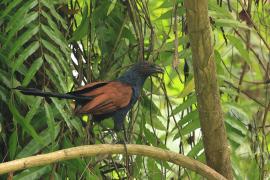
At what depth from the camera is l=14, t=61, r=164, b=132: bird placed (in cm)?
314

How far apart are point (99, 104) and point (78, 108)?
0.10m

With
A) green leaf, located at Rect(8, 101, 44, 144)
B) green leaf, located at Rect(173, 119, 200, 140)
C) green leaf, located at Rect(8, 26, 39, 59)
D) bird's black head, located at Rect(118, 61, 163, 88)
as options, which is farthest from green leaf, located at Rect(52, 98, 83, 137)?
green leaf, located at Rect(173, 119, 200, 140)

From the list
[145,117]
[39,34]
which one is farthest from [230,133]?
[39,34]

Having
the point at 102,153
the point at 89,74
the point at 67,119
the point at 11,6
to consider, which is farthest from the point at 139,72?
the point at 102,153

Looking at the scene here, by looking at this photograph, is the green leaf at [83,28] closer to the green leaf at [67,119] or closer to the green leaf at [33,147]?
the green leaf at [67,119]


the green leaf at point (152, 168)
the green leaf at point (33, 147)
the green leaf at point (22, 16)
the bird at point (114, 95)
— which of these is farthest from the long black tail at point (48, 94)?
the green leaf at point (152, 168)

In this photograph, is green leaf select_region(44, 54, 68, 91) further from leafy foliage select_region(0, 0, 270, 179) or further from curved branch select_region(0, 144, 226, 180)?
curved branch select_region(0, 144, 226, 180)

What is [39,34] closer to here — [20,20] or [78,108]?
[20,20]

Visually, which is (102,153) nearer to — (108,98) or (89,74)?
(108,98)

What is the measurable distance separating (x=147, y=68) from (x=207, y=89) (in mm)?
475

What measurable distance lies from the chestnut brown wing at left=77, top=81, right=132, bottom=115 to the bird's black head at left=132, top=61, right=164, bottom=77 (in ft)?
0.42

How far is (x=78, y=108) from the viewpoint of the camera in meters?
3.17

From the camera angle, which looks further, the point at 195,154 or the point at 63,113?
the point at 195,154

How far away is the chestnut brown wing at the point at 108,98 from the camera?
10.4 ft
